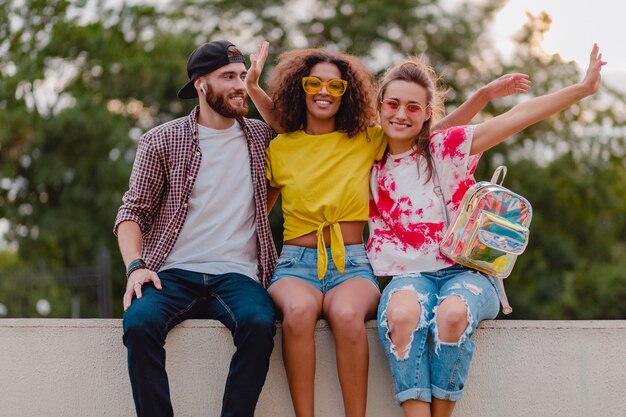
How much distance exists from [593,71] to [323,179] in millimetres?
1281

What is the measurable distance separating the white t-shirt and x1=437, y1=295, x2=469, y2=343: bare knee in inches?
37.2

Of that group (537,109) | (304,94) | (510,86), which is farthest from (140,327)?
(510,86)

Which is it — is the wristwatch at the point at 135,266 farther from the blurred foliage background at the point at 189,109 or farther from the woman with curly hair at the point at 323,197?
the blurred foliage background at the point at 189,109

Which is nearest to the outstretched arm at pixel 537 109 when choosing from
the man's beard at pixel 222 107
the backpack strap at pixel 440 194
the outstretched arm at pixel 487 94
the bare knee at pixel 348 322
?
the backpack strap at pixel 440 194

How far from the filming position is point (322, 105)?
3.92 metres

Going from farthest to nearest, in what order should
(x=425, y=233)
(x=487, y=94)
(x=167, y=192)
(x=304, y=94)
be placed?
(x=304, y=94) < (x=487, y=94) < (x=167, y=192) < (x=425, y=233)

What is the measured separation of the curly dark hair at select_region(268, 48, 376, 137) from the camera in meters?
4.00

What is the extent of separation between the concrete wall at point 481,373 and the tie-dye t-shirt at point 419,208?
337 millimetres

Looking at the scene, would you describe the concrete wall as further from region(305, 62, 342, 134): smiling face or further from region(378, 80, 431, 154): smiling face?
region(305, 62, 342, 134): smiling face

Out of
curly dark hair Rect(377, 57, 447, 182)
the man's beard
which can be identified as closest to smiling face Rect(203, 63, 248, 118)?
the man's beard

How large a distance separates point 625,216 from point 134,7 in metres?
13.6

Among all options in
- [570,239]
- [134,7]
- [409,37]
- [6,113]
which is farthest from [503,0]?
[6,113]

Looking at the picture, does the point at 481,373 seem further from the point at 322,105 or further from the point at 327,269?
the point at 322,105

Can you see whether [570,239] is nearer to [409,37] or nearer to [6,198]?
[409,37]
